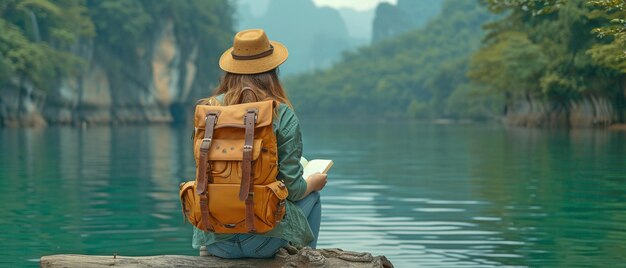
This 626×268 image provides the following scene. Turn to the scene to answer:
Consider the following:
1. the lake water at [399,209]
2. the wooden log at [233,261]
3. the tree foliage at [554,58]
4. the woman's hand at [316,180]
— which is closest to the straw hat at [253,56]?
the woman's hand at [316,180]

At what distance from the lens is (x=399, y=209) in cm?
1367

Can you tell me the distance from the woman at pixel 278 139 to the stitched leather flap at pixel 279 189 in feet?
0.32

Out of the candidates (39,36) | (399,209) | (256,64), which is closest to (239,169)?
(256,64)

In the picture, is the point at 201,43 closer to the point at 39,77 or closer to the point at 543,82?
the point at 39,77

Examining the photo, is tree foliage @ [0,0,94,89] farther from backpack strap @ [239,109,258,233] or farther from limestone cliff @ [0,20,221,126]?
backpack strap @ [239,109,258,233]

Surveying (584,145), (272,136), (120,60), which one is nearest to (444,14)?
(120,60)

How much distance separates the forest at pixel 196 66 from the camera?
4462cm

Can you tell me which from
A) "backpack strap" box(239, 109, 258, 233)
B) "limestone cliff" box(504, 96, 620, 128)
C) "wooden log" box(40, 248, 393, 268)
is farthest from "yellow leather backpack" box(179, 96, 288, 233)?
"limestone cliff" box(504, 96, 620, 128)

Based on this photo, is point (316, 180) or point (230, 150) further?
point (316, 180)

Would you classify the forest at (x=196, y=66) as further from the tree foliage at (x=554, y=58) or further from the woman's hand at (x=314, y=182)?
the woman's hand at (x=314, y=182)

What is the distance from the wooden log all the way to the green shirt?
0.09 m

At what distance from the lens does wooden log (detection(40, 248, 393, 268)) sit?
5793 millimetres

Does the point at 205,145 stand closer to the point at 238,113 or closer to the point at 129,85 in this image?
the point at 238,113

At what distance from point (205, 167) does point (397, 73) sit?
136970mm
